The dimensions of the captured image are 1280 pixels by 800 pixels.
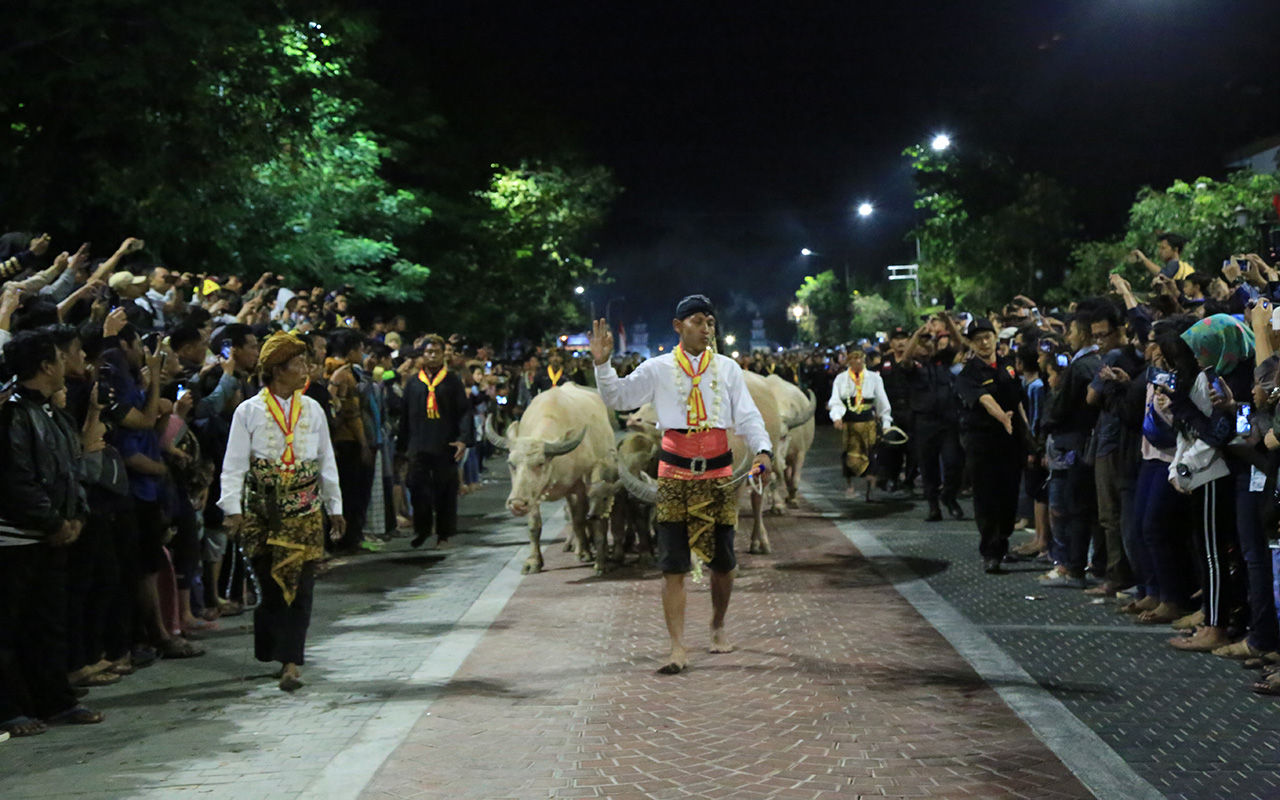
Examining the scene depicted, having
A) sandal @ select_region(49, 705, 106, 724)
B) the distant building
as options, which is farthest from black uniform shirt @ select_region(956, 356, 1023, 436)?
the distant building

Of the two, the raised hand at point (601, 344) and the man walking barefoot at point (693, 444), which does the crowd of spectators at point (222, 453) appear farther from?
the raised hand at point (601, 344)

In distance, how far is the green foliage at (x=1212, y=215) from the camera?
25.5 m

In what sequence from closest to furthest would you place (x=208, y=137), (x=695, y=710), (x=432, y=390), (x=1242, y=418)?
(x=695, y=710)
(x=1242, y=418)
(x=432, y=390)
(x=208, y=137)

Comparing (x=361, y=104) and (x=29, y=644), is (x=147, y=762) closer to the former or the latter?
(x=29, y=644)

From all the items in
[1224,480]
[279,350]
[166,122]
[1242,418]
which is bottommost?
[1224,480]

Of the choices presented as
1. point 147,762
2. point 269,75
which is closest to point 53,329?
point 147,762

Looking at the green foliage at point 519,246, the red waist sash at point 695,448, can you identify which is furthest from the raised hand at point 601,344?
the green foliage at point 519,246

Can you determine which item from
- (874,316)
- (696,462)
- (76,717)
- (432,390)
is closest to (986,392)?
(696,462)

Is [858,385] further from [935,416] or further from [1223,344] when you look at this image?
[1223,344]

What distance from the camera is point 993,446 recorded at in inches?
466

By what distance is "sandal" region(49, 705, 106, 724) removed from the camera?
734 centimetres

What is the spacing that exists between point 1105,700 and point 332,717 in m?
4.20

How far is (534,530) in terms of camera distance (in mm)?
12789

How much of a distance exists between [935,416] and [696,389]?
8.08 metres
